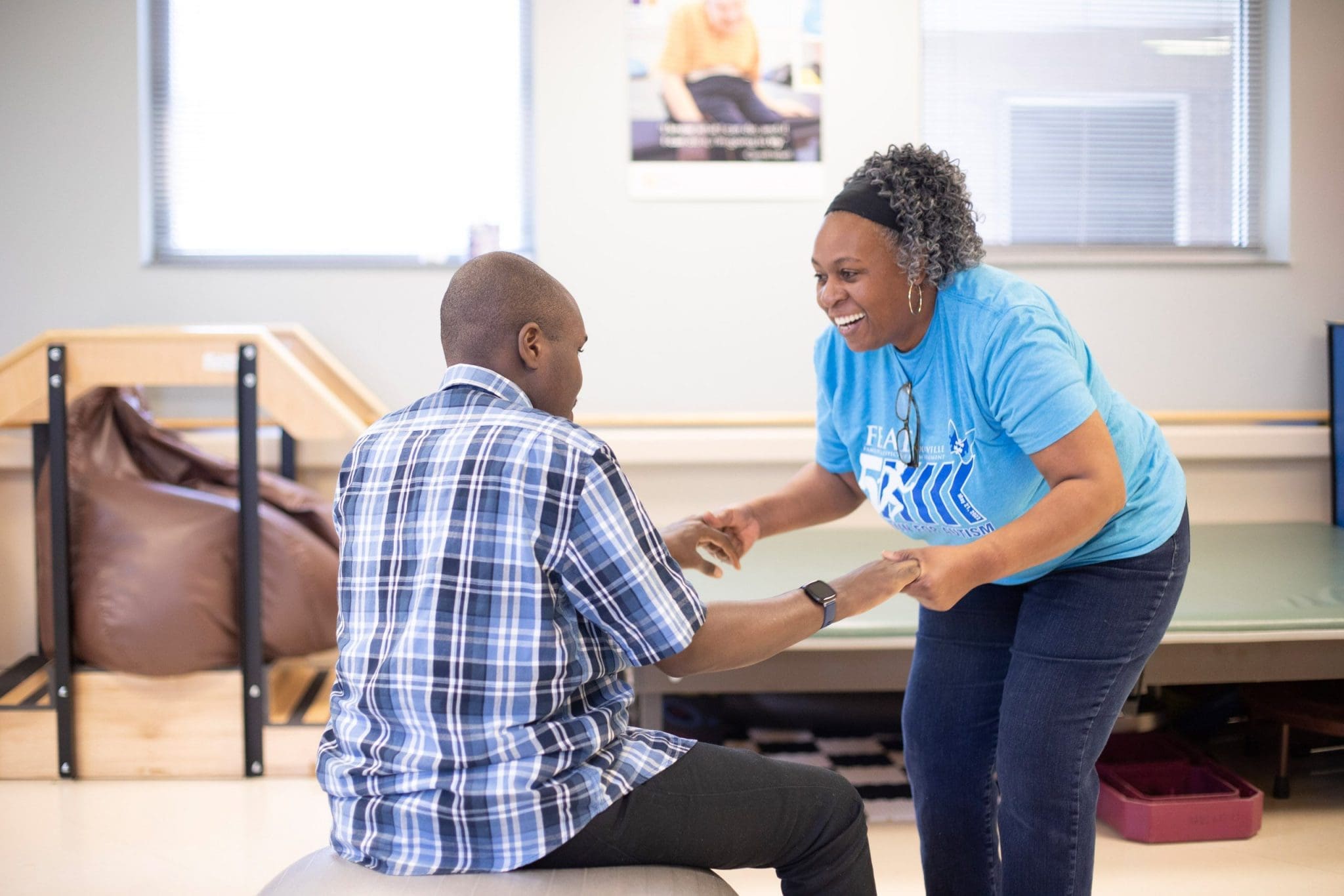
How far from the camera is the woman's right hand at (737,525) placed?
1.93m

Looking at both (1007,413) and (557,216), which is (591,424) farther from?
(1007,413)

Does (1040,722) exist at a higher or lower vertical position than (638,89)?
lower

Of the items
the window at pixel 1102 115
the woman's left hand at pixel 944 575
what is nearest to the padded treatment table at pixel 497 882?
the woman's left hand at pixel 944 575

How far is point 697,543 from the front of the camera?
1.87m

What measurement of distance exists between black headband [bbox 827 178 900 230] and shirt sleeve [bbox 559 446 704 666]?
0.59 metres

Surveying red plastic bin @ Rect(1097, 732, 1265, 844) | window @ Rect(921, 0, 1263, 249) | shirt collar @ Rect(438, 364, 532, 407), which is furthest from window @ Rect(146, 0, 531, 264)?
shirt collar @ Rect(438, 364, 532, 407)

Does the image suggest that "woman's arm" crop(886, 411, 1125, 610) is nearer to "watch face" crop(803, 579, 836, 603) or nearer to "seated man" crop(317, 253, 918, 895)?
"watch face" crop(803, 579, 836, 603)

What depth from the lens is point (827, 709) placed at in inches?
129

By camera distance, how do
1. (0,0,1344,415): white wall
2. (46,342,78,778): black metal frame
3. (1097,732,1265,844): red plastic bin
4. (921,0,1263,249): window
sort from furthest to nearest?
(921,0,1263,249): window < (0,0,1344,415): white wall < (46,342,78,778): black metal frame < (1097,732,1265,844): red plastic bin

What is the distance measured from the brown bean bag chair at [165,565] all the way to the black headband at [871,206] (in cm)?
202

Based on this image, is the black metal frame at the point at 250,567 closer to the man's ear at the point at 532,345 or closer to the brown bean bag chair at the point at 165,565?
the brown bean bag chair at the point at 165,565

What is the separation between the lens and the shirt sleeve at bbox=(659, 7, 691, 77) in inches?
148

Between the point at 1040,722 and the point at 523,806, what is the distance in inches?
30.4

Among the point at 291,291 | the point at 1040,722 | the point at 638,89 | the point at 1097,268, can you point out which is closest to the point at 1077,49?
the point at 1097,268
